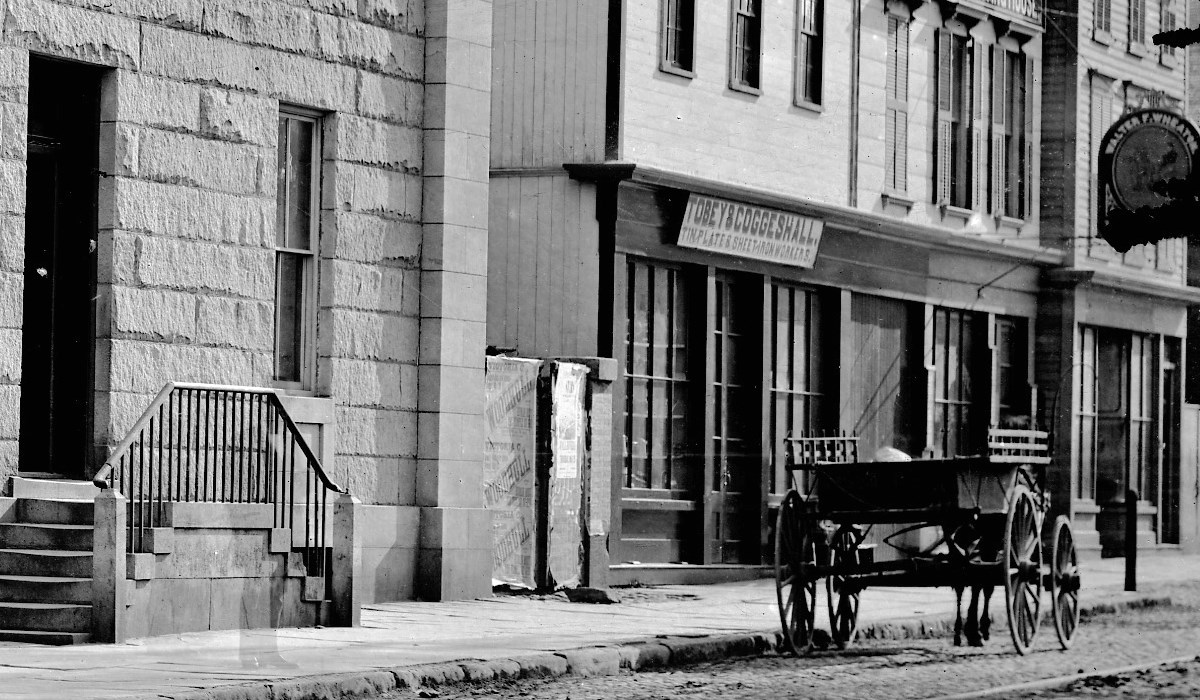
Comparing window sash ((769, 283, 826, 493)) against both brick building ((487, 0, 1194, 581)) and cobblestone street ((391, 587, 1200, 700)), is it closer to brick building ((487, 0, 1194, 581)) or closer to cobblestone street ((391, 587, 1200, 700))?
brick building ((487, 0, 1194, 581))

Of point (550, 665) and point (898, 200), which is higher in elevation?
point (898, 200)

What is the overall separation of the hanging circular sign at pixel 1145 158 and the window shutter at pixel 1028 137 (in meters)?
1.08

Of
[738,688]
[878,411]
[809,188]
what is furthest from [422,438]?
[878,411]

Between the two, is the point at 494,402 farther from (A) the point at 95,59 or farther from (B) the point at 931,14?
(B) the point at 931,14

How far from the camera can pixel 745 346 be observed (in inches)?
931

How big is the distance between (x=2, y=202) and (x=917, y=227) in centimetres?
1467

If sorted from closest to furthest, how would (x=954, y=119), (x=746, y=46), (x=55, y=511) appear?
(x=55, y=511) < (x=746, y=46) < (x=954, y=119)

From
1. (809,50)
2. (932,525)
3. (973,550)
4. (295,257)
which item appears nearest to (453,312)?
(295,257)

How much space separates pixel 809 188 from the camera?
79.8 feet

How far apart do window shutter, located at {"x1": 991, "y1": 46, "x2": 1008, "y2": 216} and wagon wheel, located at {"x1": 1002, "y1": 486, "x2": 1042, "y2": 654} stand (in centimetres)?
1415

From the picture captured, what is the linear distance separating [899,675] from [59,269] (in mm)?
7092

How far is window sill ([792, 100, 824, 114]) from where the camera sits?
24.0 m

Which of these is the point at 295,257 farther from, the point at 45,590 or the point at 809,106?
the point at 809,106

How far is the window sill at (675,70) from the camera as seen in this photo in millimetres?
21734
